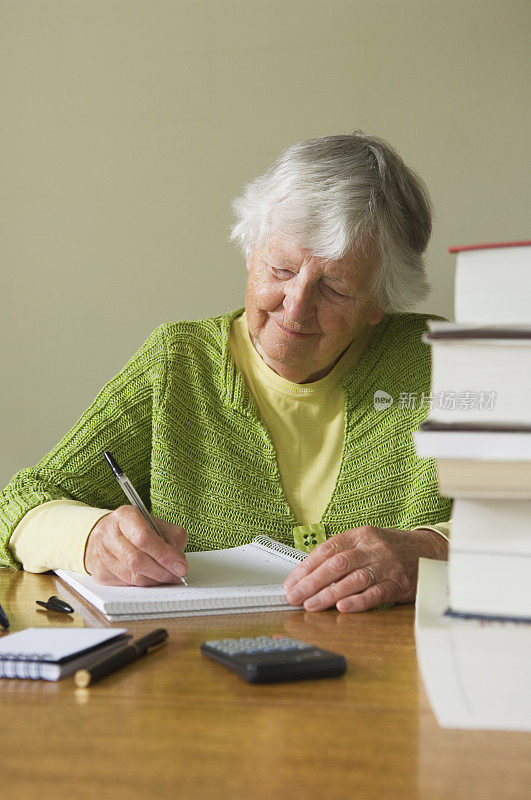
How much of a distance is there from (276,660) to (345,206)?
904 mm

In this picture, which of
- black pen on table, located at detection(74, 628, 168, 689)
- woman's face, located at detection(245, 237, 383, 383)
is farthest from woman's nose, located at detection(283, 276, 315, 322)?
black pen on table, located at detection(74, 628, 168, 689)

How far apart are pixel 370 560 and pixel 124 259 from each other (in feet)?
4.53

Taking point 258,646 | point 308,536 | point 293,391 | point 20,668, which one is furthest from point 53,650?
point 293,391

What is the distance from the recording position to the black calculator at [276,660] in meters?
0.65

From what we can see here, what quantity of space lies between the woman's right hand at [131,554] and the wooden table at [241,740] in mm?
257

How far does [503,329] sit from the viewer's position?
600mm

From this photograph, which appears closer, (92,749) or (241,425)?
(92,749)

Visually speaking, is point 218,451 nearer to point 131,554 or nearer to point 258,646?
point 131,554

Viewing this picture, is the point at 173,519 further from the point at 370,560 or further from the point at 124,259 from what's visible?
the point at 124,259

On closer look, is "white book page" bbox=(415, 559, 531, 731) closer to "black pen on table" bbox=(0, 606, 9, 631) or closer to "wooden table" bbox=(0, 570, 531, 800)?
"wooden table" bbox=(0, 570, 531, 800)

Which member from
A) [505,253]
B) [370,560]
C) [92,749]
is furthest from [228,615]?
[505,253]

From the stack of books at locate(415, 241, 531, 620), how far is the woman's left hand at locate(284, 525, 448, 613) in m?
0.32

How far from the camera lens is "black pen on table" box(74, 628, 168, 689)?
2.11 ft

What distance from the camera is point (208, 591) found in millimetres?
972
